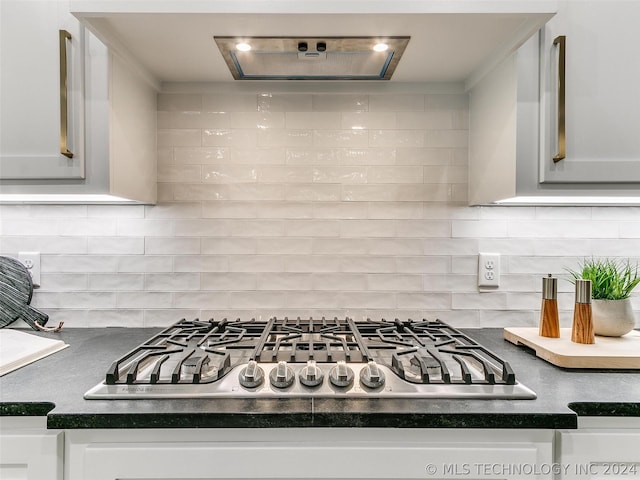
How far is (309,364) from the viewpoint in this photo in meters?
0.93

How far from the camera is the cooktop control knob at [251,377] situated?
0.87 meters

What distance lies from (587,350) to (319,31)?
107cm

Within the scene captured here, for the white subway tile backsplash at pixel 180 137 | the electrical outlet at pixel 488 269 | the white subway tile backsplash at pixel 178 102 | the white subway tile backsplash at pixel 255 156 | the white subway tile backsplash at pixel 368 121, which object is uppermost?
the white subway tile backsplash at pixel 178 102

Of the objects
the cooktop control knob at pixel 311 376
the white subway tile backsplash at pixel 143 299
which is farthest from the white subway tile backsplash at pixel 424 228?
the white subway tile backsplash at pixel 143 299

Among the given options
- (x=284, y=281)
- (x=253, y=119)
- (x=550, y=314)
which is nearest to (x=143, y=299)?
(x=284, y=281)

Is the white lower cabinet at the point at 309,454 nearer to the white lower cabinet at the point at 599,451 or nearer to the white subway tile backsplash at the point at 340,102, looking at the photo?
the white lower cabinet at the point at 599,451

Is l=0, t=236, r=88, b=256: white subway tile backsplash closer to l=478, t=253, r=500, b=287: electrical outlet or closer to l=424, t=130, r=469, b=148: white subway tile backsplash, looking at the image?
l=424, t=130, r=469, b=148: white subway tile backsplash

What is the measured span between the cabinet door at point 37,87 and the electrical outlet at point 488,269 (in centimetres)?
130

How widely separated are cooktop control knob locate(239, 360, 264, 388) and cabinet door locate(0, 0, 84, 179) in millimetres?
704

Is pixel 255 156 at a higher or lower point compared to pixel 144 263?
higher

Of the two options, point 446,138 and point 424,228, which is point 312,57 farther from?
point 424,228

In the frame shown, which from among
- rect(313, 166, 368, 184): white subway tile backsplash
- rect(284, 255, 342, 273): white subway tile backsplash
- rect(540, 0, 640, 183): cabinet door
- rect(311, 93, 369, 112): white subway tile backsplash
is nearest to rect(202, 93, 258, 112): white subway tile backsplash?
rect(311, 93, 369, 112): white subway tile backsplash

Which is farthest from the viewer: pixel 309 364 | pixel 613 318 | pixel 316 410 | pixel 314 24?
pixel 613 318

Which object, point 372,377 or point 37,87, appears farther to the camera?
point 37,87
